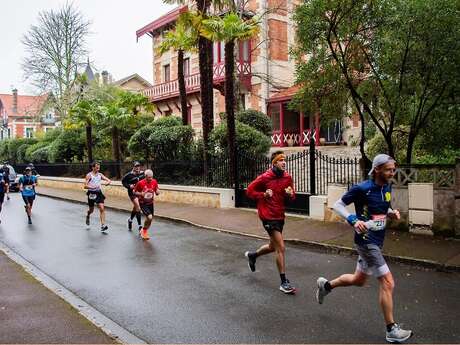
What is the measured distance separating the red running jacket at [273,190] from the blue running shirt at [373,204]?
1679mm

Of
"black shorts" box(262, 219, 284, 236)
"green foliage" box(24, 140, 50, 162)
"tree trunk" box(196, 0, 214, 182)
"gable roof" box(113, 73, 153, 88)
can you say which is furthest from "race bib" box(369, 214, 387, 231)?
"gable roof" box(113, 73, 153, 88)

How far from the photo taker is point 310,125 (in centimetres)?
2442

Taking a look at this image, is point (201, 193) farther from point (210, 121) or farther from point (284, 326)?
point (284, 326)

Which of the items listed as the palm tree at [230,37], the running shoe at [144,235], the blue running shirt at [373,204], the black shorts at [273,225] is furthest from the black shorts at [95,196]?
the blue running shirt at [373,204]

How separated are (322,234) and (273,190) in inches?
160

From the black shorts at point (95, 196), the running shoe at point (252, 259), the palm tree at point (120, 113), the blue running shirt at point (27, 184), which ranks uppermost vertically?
the palm tree at point (120, 113)

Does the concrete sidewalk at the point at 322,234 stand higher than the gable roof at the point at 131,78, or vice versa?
the gable roof at the point at 131,78

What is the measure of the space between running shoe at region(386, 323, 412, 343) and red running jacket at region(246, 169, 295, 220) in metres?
2.34

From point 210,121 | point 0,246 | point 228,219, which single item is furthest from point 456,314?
point 210,121

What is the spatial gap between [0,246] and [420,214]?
29.4ft

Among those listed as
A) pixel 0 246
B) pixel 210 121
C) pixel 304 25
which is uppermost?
pixel 304 25

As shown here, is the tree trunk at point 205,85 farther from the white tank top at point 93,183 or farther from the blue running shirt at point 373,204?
the blue running shirt at point 373,204

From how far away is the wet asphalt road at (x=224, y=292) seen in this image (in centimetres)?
479

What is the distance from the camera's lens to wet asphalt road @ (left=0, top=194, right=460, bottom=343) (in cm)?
479
